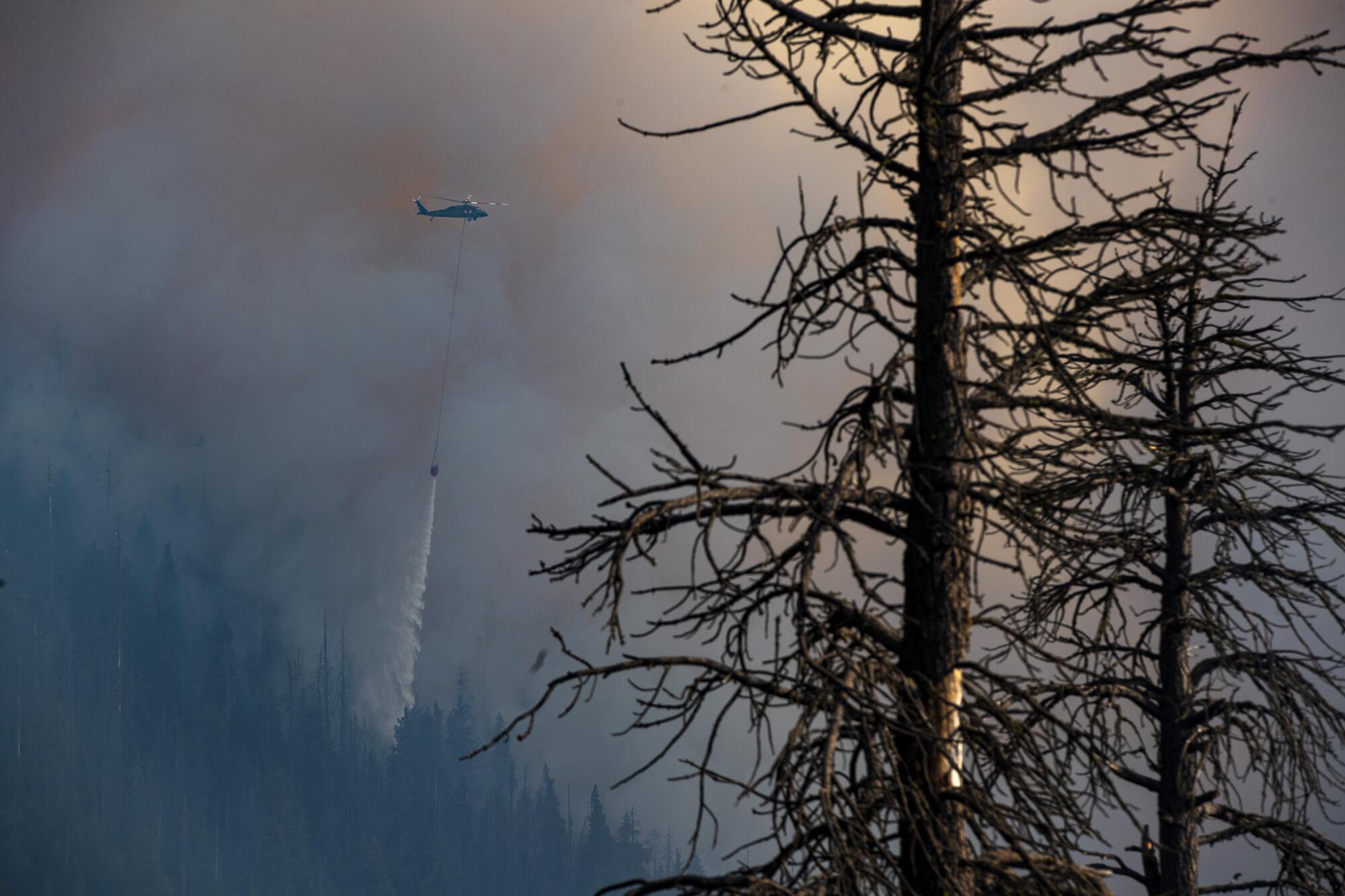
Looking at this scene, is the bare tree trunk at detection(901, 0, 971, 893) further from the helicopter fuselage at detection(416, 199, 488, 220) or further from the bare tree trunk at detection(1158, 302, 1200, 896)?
the helicopter fuselage at detection(416, 199, 488, 220)

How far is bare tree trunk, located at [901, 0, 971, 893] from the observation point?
16.2 feet

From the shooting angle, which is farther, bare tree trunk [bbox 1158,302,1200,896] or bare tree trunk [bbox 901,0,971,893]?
bare tree trunk [bbox 1158,302,1200,896]

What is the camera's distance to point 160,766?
463ft

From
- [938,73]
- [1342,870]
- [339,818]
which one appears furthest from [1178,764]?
[339,818]

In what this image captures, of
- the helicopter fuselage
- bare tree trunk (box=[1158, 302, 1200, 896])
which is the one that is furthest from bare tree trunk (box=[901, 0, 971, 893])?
the helicopter fuselage

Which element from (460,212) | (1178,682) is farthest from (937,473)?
(460,212)

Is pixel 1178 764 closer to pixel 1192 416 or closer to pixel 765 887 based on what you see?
pixel 1192 416

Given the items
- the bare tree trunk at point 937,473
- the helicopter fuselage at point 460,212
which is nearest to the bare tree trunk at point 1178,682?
the bare tree trunk at point 937,473

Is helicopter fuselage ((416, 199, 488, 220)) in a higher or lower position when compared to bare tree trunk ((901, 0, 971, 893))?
higher

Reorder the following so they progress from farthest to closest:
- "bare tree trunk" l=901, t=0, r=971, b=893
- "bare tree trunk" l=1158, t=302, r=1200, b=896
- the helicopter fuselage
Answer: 1. the helicopter fuselage
2. "bare tree trunk" l=1158, t=302, r=1200, b=896
3. "bare tree trunk" l=901, t=0, r=971, b=893

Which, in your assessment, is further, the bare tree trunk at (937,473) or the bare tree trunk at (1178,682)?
the bare tree trunk at (1178,682)

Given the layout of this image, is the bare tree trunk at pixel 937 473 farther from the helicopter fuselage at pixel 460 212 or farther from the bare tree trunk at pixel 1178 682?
the helicopter fuselage at pixel 460 212

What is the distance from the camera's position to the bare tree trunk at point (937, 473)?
493 centimetres

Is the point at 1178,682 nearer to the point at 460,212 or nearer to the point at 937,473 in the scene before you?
the point at 937,473
